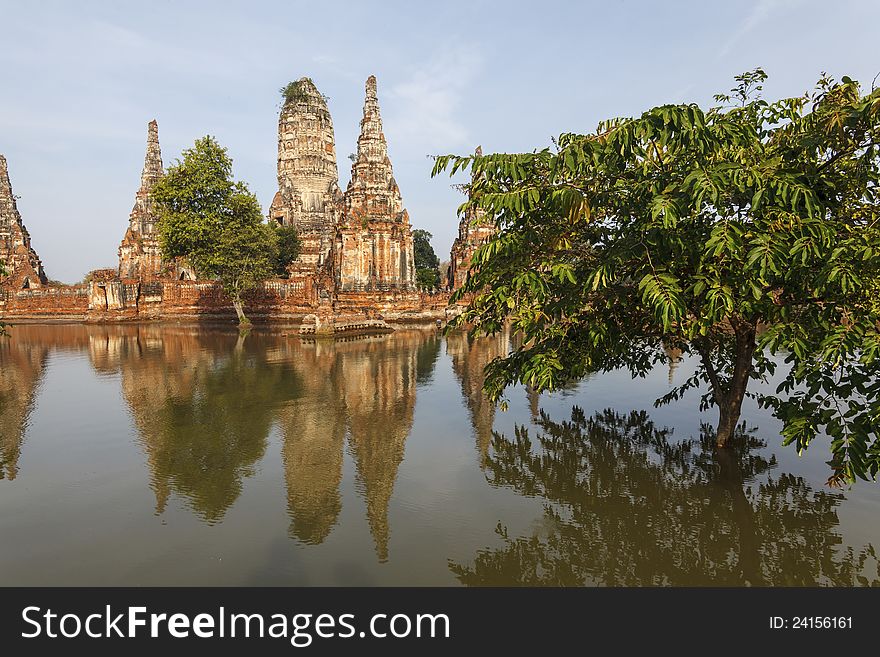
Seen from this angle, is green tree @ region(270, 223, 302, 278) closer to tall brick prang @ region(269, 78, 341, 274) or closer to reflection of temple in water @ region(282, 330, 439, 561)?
tall brick prang @ region(269, 78, 341, 274)

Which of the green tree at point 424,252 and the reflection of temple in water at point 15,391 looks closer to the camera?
the reflection of temple in water at point 15,391

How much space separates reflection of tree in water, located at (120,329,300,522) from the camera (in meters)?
6.73

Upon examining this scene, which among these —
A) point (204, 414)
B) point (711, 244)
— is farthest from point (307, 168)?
point (711, 244)

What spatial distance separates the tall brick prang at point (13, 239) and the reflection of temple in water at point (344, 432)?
3982 centimetres

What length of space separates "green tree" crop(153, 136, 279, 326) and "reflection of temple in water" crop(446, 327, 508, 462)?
13644mm

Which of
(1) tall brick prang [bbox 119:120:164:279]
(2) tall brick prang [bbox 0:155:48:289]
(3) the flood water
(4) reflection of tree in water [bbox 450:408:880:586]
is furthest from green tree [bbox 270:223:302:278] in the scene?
(4) reflection of tree in water [bbox 450:408:880:586]

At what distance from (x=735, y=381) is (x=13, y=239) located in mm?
57013

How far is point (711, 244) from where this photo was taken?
4891mm

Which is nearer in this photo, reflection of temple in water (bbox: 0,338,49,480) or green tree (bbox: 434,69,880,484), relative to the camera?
green tree (bbox: 434,69,880,484)

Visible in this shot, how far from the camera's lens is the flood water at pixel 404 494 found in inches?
187

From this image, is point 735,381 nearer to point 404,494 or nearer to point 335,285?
point 404,494

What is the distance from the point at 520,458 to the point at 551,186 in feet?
13.4

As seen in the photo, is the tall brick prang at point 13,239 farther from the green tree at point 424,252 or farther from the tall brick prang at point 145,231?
the green tree at point 424,252

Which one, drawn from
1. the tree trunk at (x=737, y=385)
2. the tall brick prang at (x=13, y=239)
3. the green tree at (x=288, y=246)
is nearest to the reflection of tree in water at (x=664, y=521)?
the tree trunk at (x=737, y=385)
